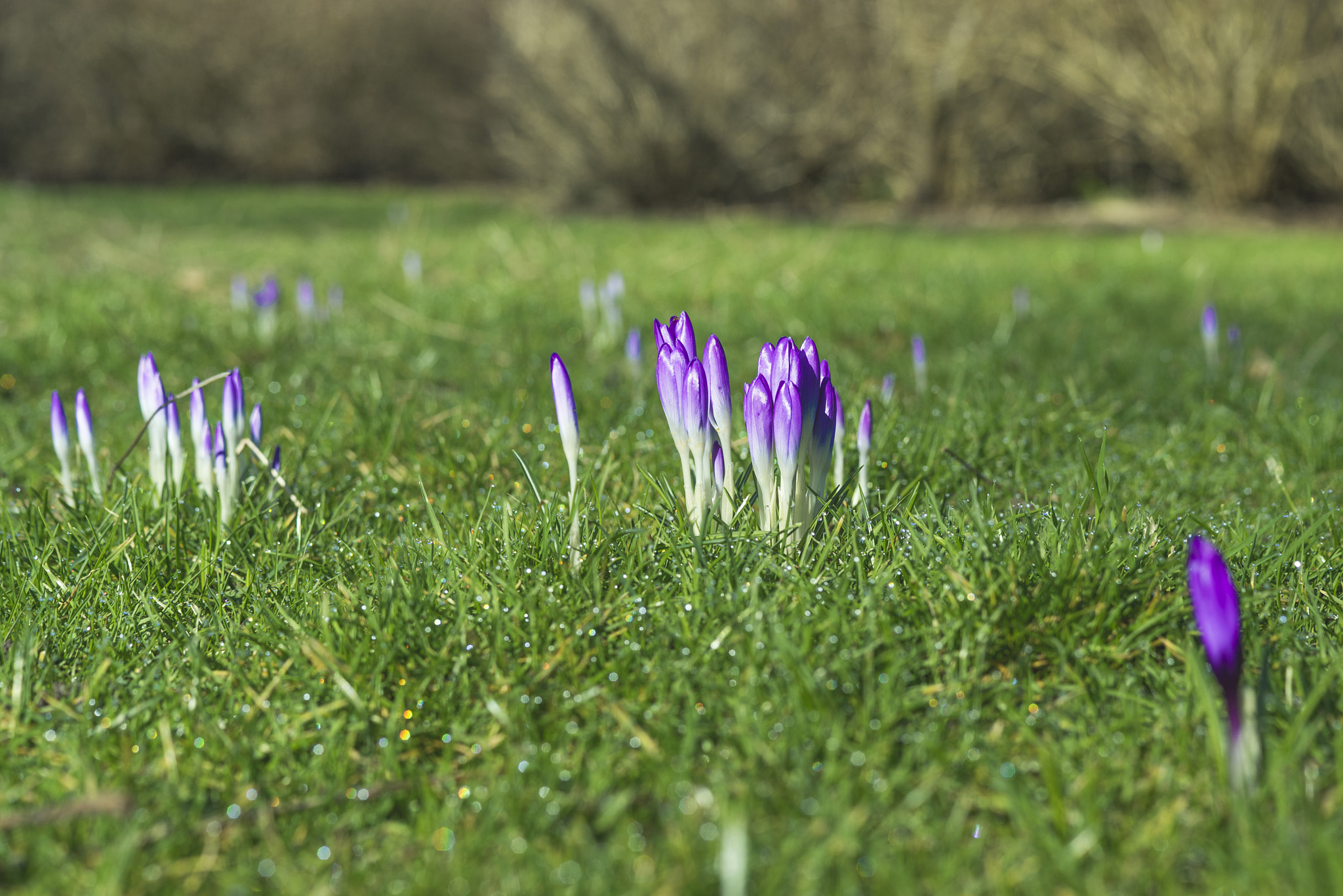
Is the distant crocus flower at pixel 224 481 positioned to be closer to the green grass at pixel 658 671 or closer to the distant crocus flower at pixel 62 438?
the green grass at pixel 658 671

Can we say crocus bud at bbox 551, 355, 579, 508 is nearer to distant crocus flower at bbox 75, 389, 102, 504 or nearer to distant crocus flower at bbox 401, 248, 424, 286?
distant crocus flower at bbox 75, 389, 102, 504

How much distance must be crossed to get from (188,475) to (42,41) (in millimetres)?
18008

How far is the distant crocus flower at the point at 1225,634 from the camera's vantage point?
130cm

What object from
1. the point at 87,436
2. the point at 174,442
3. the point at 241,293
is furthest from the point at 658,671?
the point at 241,293

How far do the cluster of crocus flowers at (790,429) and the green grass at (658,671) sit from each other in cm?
8

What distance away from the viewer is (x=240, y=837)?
1363 mm

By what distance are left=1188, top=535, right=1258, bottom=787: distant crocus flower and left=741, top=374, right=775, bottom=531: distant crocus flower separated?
25.9 inches

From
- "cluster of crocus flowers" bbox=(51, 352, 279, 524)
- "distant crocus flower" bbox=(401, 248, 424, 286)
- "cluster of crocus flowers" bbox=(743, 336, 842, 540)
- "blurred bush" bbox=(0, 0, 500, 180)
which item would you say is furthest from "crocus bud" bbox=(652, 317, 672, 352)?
"blurred bush" bbox=(0, 0, 500, 180)

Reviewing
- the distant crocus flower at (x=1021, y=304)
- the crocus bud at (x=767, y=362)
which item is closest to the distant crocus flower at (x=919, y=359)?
the crocus bud at (x=767, y=362)

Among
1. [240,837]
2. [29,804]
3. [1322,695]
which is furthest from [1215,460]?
[29,804]

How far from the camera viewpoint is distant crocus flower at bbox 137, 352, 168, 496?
7.01 ft

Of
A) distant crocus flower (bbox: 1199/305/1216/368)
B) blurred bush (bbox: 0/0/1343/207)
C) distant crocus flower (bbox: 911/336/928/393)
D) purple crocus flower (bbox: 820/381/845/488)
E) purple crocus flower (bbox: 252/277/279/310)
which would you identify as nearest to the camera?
purple crocus flower (bbox: 820/381/845/488)

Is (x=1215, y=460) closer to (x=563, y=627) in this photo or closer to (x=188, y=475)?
(x=563, y=627)

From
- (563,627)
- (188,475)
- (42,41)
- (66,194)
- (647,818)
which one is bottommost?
(647,818)
